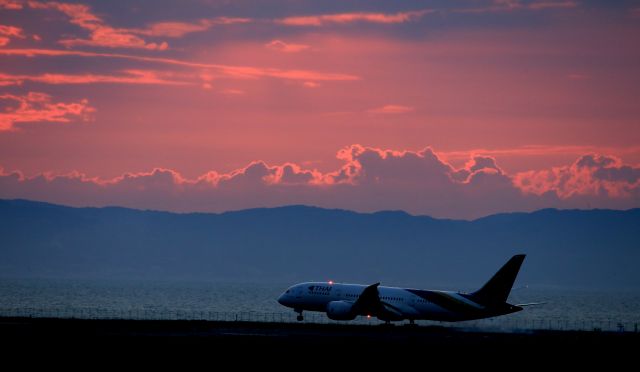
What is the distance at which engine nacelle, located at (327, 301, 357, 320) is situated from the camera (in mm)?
118562

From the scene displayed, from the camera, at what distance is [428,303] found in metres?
119

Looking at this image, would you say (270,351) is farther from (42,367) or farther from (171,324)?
(171,324)

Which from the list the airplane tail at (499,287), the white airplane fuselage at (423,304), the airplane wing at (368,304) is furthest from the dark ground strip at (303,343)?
the airplane tail at (499,287)

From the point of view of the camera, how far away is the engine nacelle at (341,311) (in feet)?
389

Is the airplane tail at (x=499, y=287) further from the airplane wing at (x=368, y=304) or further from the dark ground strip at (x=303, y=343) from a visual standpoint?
the airplane wing at (x=368, y=304)

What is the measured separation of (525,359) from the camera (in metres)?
86.8

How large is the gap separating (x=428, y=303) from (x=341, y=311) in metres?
8.67

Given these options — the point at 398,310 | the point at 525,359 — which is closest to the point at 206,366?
the point at 525,359

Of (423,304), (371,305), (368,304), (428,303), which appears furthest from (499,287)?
(368,304)

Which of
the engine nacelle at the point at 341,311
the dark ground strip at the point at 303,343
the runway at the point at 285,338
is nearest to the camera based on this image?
the dark ground strip at the point at 303,343

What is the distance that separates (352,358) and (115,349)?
17.4 metres

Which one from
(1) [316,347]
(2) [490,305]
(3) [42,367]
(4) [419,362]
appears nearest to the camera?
(3) [42,367]

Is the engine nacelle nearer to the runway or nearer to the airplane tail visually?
the runway

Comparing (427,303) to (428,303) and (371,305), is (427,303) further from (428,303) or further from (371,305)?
(371,305)
